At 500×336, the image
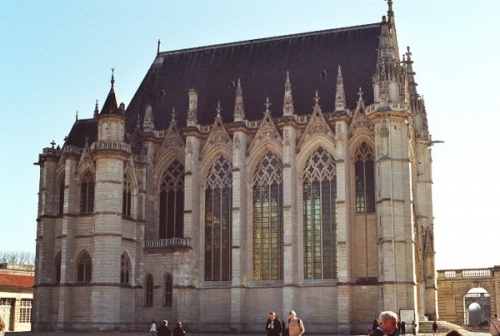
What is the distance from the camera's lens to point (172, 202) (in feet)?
169

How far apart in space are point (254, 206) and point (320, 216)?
4728 millimetres

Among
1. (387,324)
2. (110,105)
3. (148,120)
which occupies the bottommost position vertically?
(387,324)

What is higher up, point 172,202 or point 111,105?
point 111,105

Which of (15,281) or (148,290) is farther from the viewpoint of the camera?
(15,281)

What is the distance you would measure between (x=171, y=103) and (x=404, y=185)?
1989 centimetres

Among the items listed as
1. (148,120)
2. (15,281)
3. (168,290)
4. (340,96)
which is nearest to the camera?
(340,96)

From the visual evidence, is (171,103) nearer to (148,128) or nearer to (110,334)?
(148,128)

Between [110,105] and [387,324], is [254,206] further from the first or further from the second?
[387,324]

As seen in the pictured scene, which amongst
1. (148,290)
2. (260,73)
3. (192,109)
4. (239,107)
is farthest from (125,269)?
(260,73)

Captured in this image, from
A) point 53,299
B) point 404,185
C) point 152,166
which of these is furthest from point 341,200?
point 53,299

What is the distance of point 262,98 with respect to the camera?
51.7 meters

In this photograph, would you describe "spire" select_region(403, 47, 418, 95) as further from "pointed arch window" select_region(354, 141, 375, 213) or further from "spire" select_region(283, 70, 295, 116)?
"spire" select_region(283, 70, 295, 116)

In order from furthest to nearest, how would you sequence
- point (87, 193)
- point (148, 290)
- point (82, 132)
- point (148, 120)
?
point (82, 132) < point (148, 120) < point (148, 290) < point (87, 193)

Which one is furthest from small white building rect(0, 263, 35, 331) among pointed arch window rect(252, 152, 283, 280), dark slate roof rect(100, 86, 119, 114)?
pointed arch window rect(252, 152, 283, 280)
